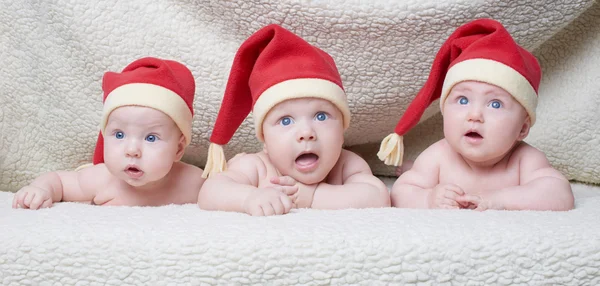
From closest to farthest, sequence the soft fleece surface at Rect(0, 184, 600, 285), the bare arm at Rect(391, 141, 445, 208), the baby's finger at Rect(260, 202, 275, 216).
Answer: the soft fleece surface at Rect(0, 184, 600, 285)
the baby's finger at Rect(260, 202, 275, 216)
the bare arm at Rect(391, 141, 445, 208)

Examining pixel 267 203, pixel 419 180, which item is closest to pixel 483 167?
pixel 419 180

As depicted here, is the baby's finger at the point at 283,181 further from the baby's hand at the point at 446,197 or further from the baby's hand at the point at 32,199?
the baby's hand at the point at 32,199

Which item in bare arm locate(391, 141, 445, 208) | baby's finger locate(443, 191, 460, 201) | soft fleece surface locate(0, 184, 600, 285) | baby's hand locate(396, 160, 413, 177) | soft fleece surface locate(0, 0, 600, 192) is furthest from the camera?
baby's hand locate(396, 160, 413, 177)

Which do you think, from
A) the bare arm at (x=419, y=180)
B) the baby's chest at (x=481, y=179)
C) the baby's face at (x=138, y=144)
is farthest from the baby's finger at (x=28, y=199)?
the baby's chest at (x=481, y=179)

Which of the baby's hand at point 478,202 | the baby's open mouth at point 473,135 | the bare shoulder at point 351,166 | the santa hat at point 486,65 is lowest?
the baby's hand at point 478,202

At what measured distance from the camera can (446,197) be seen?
3.95ft

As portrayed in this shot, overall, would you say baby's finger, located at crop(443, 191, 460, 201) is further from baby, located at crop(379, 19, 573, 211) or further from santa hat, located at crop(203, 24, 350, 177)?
santa hat, located at crop(203, 24, 350, 177)

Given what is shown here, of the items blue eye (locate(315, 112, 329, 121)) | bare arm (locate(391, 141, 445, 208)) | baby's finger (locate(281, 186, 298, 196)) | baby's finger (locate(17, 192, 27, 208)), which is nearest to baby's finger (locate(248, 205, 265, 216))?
baby's finger (locate(281, 186, 298, 196))

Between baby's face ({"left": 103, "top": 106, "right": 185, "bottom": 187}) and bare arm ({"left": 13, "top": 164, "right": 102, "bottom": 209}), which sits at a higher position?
baby's face ({"left": 103, "top": 106, "right": 185, "bottom": 187})

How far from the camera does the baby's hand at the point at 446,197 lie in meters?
1.20

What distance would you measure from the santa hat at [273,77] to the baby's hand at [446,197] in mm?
233

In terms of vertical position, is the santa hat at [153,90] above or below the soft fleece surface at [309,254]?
above

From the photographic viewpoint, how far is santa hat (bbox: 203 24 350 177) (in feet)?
4.00

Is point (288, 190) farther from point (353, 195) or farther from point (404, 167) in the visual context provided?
point (404, 167)
